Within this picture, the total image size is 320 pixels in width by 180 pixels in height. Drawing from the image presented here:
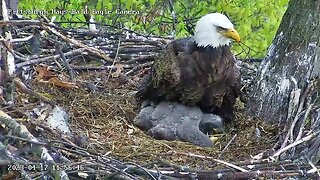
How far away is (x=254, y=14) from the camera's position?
941cm

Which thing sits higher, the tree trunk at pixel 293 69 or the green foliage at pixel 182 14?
the tree trunk at pixel 293 69

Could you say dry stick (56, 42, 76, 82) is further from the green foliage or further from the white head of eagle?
the green foliage

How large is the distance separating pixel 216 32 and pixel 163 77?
1.69 ft

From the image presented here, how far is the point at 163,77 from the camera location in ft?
16.8

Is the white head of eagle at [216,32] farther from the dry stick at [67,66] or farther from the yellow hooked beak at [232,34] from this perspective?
the dry stick at [67,66]

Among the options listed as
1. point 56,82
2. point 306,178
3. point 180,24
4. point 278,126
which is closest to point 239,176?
point 306,178

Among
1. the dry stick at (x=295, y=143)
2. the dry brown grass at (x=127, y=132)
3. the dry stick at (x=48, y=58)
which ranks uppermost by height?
the dry stick at (x=48, y=58)

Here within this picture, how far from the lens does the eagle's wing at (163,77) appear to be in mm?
5051

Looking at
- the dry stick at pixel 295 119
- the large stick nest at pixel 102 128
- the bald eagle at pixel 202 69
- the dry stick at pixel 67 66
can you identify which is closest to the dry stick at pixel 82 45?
the large stick nest at pixel 102 128

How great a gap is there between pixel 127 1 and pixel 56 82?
3.91 meters

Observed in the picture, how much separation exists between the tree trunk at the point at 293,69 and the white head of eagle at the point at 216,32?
0.38m

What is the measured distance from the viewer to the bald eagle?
16.5 ft

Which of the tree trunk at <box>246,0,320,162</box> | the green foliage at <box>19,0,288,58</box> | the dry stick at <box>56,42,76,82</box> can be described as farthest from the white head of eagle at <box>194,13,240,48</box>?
the green foliage at <box>19,0,288,58</box>

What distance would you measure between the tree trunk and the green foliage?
3235 millimetres
